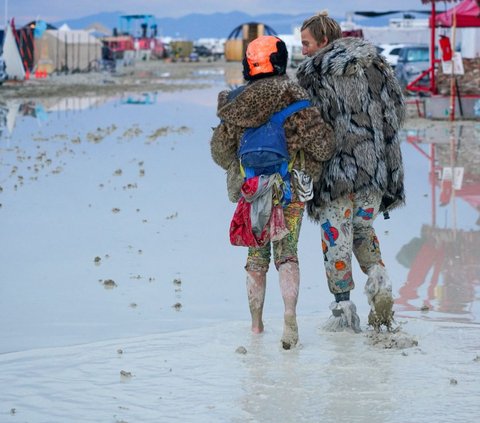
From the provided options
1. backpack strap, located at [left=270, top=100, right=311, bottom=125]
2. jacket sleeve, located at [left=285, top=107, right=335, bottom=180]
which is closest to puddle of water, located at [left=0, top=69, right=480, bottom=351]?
jacket sleeve, located at [left=285, top=107, right=335, bottom=180]

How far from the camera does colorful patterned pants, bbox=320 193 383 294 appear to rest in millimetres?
6191

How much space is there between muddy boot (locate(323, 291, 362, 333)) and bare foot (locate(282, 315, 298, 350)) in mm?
420

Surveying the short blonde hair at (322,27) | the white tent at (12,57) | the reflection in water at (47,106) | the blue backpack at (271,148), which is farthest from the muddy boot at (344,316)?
the white tent at (12,57)

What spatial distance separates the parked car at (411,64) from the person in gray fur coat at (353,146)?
80.5 ft

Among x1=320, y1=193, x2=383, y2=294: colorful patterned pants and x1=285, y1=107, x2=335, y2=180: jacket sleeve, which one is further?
x1=320, y1=193, x2=383, y2=294: colorful patterned pants

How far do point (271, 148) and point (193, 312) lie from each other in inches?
61.1

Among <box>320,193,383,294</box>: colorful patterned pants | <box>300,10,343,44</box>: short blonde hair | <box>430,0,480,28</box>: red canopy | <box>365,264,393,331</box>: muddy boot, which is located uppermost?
<box>430,0,480,28</box>: red canopy

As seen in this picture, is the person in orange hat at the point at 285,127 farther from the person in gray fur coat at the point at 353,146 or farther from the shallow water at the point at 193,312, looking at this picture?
the shallow water at the point at 193,312

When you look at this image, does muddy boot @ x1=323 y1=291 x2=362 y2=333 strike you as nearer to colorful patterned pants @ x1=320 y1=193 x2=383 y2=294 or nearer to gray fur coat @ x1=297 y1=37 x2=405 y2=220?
colorful patterned pants @ x1=320 y1=193 x2=383 y2=294

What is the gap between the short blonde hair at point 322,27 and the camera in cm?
621

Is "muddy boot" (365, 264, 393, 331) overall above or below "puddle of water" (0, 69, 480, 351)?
above

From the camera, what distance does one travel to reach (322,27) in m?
6.24

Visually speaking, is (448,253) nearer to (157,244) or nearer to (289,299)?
(157,244)

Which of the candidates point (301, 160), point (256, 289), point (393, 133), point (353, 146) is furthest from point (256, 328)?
point (393, 133)
